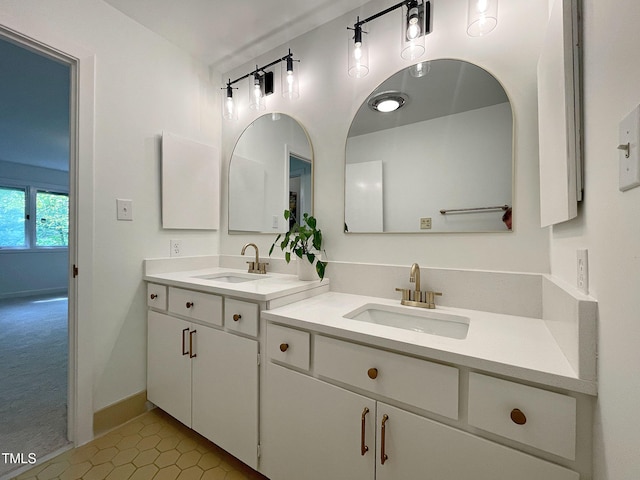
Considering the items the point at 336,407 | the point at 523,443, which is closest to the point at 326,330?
the point at 336,407

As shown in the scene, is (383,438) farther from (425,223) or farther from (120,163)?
(120,163)

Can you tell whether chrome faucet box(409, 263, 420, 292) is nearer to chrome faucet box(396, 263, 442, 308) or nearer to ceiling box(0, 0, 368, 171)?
chrome faucet box(396, 263, 442, 308)

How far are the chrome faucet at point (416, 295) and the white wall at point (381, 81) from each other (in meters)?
0.15

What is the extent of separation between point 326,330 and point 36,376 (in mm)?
2654

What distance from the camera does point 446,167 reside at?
1.30m

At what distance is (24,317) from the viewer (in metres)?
3.70

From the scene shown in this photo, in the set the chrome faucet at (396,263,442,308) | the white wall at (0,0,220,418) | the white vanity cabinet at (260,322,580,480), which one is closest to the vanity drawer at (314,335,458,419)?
the white vanity cabinet at (260,322,580,480)

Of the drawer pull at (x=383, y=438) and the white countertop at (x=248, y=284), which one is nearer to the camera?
the drawer pull at (x=383, y=438)

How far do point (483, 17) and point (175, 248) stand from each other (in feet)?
7.06

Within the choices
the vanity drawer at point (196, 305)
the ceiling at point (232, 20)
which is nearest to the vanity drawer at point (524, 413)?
the vanity drawer at point (196, 305)

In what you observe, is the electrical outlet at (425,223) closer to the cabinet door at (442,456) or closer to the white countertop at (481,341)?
the white countertop at (481,341)

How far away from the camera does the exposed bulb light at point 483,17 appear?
116 centimetres

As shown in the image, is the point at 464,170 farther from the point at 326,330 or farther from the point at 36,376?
the point at 36,376

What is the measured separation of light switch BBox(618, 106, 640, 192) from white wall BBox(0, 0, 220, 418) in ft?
6.80
